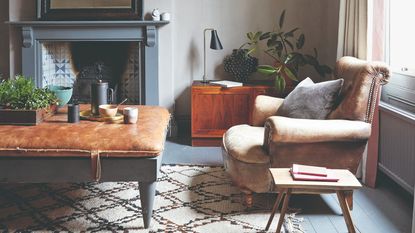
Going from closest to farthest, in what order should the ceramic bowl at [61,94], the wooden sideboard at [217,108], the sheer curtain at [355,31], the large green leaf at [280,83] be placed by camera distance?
1. the ceramic bowl at [61,94]
2. the sheer curtain at [355,31]
3. the large green leaf at [280,83]
4. the wooden sideboard at [217,108]

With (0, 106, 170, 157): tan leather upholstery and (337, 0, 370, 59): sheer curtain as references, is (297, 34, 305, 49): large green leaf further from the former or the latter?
(0, 106, 170, 157): tan leather upholstery

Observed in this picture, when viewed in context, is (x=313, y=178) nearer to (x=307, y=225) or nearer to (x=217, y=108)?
(x=307, y=225)

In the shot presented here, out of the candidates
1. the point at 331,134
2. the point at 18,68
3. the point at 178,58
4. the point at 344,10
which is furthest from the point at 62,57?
the point at 331,134

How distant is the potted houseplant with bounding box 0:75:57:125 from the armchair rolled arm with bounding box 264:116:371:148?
4.33 feet

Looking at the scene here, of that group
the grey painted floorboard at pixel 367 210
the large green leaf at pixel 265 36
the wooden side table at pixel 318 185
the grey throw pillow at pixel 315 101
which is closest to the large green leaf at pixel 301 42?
the large green leaf at pixel 265 36

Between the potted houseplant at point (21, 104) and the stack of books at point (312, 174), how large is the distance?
151 centimetres

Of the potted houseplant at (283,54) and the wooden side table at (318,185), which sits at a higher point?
the potted houseplant at (283,54)

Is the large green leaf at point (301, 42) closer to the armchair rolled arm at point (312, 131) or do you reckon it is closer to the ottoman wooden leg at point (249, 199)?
the armchair rolled arm at point (312, 131)

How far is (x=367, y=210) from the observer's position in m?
2.99

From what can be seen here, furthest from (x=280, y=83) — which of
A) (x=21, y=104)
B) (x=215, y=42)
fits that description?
(x=21, y=104)

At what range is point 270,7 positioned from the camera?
5031mm

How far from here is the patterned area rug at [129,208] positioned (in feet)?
8.76

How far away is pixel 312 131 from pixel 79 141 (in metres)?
1.24

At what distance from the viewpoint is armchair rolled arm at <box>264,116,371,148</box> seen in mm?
2742
